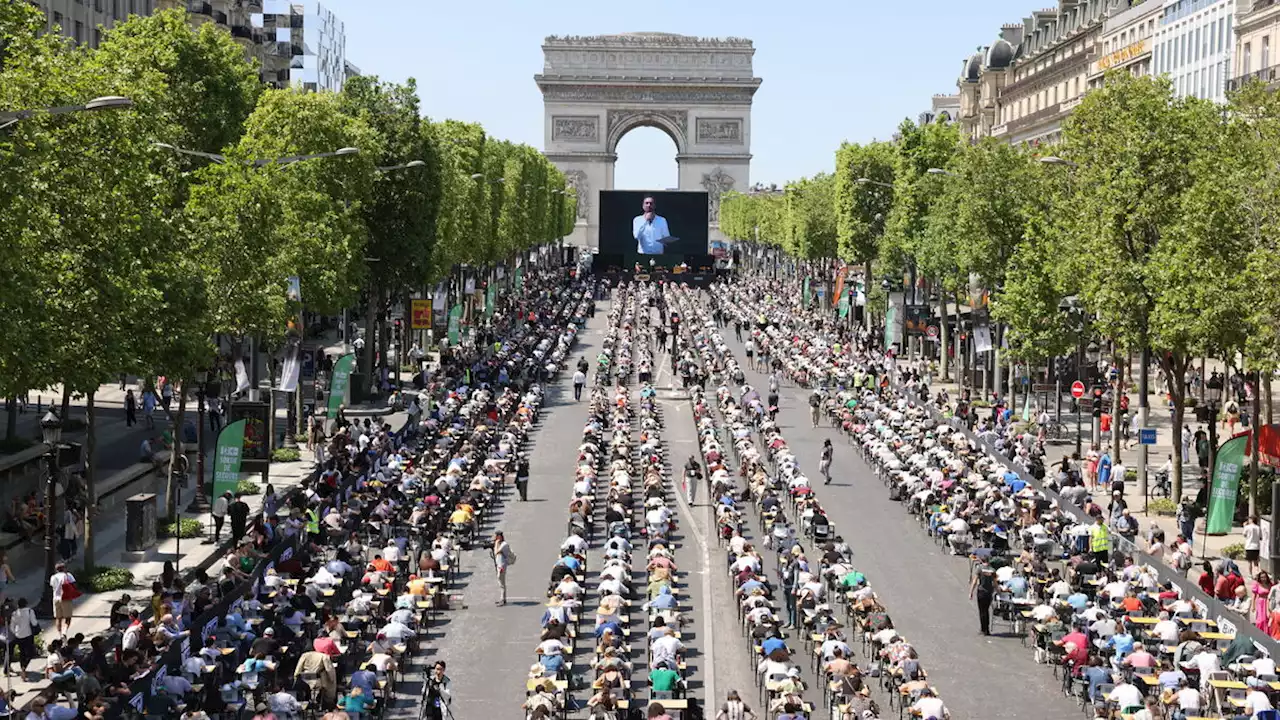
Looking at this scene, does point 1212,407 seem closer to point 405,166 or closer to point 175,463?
point 175,463

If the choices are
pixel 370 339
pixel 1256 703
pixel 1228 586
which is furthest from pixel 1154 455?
pixel 1256 703

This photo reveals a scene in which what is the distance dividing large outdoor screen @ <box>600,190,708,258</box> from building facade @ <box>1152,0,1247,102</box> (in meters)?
72.7

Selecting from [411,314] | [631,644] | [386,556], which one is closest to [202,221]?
[386,556]

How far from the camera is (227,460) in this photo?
42.2 metres

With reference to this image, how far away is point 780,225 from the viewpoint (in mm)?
191625

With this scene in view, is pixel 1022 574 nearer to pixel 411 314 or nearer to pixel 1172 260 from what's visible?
pixel 1172 260

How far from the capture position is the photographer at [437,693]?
28797 millimetres

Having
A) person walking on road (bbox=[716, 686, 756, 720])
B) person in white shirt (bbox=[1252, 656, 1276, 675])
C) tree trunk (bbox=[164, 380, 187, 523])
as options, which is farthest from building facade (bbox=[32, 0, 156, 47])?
person in white shirt (bbox=[1252, 656, 1276, 675])

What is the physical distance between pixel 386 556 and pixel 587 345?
70.4 metres

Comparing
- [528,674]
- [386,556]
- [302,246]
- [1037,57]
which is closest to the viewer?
[528,674]

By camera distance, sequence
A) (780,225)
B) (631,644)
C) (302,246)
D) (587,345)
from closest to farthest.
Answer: (631,644)
(302,246)
(587,345)
(780,225)

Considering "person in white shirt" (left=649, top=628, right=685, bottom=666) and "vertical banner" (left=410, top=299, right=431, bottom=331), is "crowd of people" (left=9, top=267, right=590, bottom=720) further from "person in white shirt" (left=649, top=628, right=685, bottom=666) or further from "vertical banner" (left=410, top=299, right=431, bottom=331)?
"vertical banner" (left=410, top=299, right=431, bottom=331)

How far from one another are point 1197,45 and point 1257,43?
14.1 metres

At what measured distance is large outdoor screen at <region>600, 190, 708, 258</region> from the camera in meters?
175
